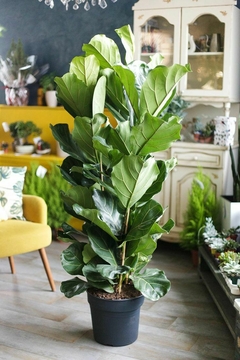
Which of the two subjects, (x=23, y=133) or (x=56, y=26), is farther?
(x=56, y=26)

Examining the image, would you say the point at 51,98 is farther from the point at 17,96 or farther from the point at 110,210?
the point at 110,210

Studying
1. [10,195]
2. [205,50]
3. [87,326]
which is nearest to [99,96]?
[87,326]

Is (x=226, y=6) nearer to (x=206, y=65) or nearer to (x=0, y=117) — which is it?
(x=206, y=65)

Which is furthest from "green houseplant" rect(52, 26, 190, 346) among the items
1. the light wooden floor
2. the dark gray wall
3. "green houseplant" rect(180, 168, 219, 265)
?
the dark gray wall

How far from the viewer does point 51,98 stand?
15.6 ft

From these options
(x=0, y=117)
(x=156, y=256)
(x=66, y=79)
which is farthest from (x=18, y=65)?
(x=66, y=79)

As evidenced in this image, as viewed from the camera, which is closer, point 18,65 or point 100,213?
point 100,213

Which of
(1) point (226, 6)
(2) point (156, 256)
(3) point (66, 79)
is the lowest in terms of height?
(2) point (156, 256)

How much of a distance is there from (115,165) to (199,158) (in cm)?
177

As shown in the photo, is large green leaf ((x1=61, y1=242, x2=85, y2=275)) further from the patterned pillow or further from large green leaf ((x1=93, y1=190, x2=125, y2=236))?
the patterned pillow

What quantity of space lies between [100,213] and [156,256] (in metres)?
1.85

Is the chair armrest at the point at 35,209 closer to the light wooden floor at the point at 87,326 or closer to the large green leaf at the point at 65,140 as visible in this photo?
the light wooden floor at the point at 87,326

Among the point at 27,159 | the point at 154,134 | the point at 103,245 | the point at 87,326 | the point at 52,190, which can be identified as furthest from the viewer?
the point at 27,159

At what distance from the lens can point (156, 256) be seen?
413 cm
